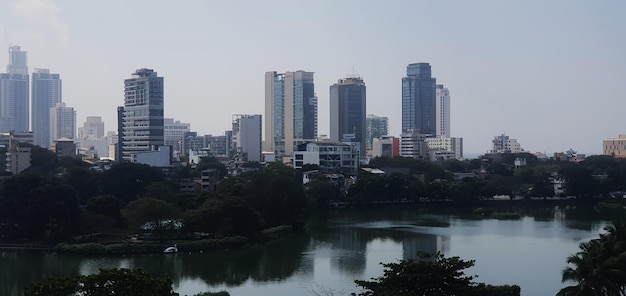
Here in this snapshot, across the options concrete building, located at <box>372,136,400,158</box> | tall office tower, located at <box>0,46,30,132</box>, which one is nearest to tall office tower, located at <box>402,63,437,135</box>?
concrete building, located at <box>372,136,400,158</box>

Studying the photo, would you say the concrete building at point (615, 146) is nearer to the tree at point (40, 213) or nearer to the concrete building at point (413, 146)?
the concrete building at point (413, 146)

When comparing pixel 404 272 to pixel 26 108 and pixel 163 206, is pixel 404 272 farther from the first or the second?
pixel 26 108

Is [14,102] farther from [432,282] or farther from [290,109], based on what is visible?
[432,282]

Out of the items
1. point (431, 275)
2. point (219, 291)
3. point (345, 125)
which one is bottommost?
point (219, 291)

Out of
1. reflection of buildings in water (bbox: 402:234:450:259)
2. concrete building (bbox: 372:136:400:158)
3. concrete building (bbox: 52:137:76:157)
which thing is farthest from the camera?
concrete building (bbox: 372:136:400:158)

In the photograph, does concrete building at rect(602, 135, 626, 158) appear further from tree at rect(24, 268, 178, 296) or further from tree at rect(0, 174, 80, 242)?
tree at rect(24, 268, 178, 296)

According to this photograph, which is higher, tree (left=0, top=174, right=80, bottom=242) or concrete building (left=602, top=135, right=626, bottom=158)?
concrete building (left=602, top=135, right=626, bottom=158)

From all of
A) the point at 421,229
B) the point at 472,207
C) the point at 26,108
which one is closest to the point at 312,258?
the point at 421,229
